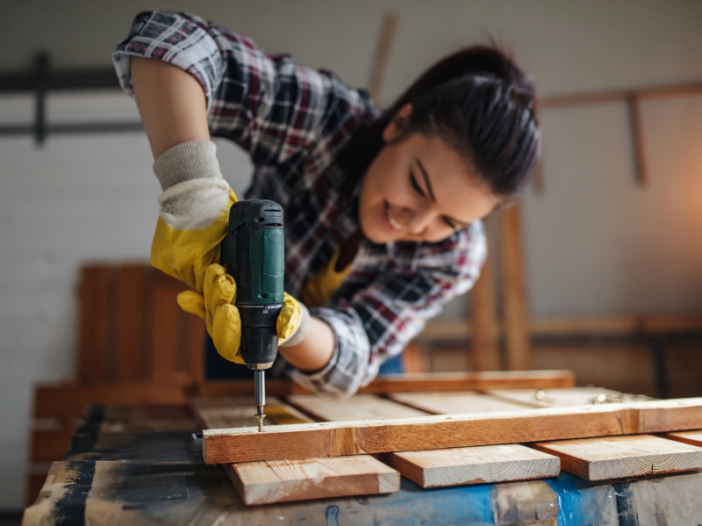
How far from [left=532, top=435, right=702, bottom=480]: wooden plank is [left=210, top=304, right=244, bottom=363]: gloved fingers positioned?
568mm

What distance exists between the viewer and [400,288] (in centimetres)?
169

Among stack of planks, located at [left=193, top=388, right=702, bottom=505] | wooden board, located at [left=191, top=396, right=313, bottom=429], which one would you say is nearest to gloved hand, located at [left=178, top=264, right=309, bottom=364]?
stack of planks, located at [left=193, top=388, right=702, bottom=505]

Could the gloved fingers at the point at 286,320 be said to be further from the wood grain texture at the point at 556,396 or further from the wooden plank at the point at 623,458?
the wood grain texture at the point at 556,396

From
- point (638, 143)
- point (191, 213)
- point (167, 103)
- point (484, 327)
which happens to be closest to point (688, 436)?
point (191, 213)

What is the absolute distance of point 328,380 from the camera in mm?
1396

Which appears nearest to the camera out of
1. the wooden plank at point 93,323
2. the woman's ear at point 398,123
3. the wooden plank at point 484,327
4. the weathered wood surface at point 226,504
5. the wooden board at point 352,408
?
the weathered wood surface at point 226,504

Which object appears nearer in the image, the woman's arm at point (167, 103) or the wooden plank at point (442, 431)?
the wooden plank at point (442, 431)

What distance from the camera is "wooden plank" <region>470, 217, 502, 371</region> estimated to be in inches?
152

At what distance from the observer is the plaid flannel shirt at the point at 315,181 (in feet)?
3.78

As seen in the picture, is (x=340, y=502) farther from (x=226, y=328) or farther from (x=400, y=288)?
(x=400, y=288)

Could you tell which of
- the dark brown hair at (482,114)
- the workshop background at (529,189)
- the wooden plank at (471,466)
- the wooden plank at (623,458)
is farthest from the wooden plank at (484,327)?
the wooden plank at (471,466)

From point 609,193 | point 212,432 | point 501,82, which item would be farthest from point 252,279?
point 609,193

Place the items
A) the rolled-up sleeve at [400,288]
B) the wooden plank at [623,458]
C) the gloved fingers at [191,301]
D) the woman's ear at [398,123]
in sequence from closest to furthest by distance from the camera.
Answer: the wooden plank at [623,458] < the gloved fingers at [191,301] < the woman's ear at [398,123] < the rolled-up sleeve at [400,288]

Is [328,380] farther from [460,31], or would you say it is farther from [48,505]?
[460,31]
